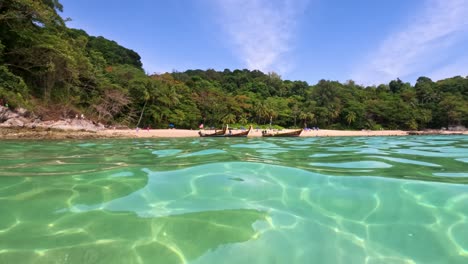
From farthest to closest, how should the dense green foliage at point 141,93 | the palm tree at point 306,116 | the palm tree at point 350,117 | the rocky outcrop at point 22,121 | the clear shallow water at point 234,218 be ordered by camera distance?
the palm tree at point 350,117
the palm tree at point 306,116
the dense green foliage at point 141,93
the rocky outcrop at point 22,121
the clear shallow water at point 234,218

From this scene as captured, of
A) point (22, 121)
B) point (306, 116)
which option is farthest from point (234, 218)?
point (306, 116)

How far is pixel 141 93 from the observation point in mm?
33938

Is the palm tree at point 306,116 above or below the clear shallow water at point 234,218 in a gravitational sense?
above

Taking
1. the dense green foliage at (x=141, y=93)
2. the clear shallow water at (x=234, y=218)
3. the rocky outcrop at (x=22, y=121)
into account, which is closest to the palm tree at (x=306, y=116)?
the dense green foliage at (x=141, y=93)

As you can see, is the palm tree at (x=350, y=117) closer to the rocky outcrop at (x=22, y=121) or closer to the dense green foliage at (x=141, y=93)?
the dense green foliage at (x=141, y=93)

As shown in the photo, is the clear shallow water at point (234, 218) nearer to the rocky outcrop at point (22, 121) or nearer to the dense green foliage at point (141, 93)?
the dense green foliage at point (141, 93)

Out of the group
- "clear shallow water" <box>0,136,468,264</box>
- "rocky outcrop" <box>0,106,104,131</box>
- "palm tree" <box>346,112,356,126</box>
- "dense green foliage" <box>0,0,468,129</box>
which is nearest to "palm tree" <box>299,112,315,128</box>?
"dense green foliage" <box>0,0,468,129</box>

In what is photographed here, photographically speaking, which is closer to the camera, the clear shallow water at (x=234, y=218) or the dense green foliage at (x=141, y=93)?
the clear shallow water at (x=234, y=218)

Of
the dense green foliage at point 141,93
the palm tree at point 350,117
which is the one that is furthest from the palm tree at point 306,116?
the palm tree at point 350,117

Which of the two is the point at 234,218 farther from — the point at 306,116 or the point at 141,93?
the point at 306,116

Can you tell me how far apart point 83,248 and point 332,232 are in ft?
5.76

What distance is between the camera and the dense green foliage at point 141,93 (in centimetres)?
1694

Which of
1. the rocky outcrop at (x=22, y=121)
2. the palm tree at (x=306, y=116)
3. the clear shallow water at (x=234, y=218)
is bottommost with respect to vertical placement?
the clear shallow water at (x=234, y=218)

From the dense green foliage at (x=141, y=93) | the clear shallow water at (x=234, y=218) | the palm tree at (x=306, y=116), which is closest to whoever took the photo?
the clear shallow water at (x=234, y=218)
